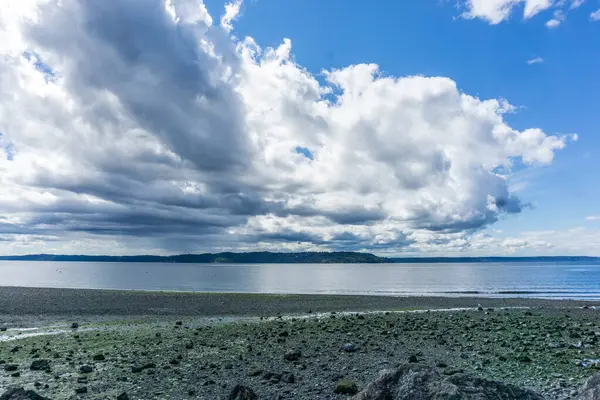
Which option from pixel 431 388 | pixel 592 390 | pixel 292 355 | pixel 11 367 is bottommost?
pixel 11 367

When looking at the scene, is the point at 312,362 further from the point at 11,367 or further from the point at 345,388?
the point at 11,367

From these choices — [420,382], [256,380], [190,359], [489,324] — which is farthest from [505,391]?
[489,324]

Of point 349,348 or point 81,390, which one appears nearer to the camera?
point 81,390

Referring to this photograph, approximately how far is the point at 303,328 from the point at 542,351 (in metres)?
13.2

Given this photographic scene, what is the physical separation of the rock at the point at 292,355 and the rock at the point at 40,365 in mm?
9074

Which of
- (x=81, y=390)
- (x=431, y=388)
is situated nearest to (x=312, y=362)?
(x=81, y=390)

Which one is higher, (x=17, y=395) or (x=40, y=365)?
(x=17, y=395)

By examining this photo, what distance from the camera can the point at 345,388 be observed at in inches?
511

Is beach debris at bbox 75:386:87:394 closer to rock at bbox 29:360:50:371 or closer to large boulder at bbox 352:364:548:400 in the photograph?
rock at bbox 29:360:50:371

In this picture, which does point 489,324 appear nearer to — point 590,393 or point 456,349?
point 456,349

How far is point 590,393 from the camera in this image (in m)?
8.45

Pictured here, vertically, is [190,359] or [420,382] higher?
[420,382]

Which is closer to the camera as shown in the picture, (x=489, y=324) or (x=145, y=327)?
(x=489, y=324)

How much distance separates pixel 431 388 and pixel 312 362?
9.79 metres
